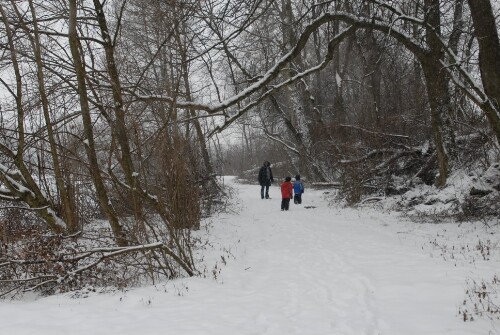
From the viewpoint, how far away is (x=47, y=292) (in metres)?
5.90

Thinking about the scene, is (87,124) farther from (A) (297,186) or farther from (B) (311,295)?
(A) (297,186)

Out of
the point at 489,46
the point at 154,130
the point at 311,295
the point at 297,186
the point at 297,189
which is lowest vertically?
the point at 311,295

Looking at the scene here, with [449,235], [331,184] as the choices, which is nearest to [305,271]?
[449,235]

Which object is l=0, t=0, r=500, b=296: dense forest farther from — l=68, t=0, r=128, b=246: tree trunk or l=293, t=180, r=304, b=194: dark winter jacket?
l=293, t=180, r=304, b=194: dark winter jacket

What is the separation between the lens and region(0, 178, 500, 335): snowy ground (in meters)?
3.68

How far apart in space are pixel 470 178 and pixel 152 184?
765cm

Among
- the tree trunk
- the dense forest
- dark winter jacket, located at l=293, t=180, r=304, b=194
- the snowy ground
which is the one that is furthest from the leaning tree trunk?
dark winter jacket, located at l=293, t=180, r=304, b=194

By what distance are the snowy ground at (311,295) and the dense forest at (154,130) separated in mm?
842

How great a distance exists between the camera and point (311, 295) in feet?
15.3

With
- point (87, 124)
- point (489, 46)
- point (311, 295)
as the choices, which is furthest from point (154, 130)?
point (489, 46)

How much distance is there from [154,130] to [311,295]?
11.0 feet

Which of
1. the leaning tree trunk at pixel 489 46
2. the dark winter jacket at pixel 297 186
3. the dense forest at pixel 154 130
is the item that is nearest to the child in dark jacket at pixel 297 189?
the dark winter jacket at pixel 297 186

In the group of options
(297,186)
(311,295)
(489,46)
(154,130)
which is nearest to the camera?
(311,295)

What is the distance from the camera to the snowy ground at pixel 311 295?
3678mm
